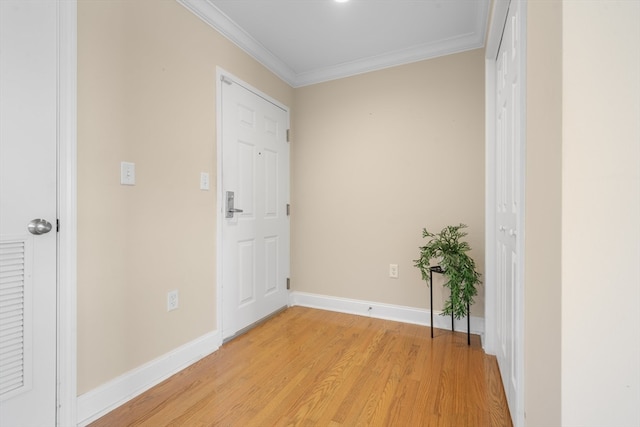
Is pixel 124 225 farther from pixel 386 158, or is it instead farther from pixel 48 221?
pixel 386 158

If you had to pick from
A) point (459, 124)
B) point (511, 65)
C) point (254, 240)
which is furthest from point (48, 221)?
point (459, 124)

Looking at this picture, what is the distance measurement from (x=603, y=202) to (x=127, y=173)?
1853 millimetres

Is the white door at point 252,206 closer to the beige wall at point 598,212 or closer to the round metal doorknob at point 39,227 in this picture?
the round metal doorknob at point 39,227

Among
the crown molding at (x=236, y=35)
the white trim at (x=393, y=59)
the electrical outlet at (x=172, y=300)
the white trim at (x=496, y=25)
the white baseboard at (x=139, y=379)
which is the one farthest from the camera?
the white trim at (x=393, y=59)

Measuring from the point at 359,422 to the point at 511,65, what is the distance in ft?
5.95

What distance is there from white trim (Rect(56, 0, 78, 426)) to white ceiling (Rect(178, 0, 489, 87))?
868mm

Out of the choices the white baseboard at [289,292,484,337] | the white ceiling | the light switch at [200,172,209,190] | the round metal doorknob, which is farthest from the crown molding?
the white baseboard at [289,292,484,337]

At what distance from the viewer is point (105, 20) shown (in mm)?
1443

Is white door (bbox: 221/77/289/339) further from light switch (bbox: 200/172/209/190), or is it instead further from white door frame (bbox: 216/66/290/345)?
light switch (bbox: 200/172/209/190)

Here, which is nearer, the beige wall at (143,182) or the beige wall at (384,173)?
→ the beige wall at (143,182)

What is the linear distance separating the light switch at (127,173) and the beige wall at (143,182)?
0.03 metres

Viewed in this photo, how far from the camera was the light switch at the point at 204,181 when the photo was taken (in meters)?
2.00

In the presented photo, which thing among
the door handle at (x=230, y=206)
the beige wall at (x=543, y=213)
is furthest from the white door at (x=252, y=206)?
the beige wall at (x=543, y=213)

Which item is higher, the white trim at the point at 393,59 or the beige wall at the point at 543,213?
the white trim at the point at 393,59
